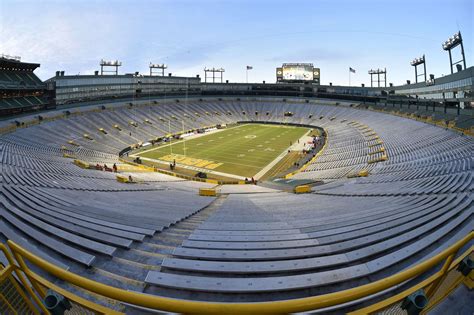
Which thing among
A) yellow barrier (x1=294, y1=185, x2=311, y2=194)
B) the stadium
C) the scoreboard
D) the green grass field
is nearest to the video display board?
the scoreboard

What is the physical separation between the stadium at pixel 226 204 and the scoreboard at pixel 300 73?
68.7 feet

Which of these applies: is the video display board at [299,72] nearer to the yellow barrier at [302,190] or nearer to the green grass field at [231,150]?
the green grass field at [231,150]

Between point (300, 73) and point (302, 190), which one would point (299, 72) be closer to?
point (300, 73)

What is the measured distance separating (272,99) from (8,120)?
64.3 meters

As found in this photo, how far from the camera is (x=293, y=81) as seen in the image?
87688mm

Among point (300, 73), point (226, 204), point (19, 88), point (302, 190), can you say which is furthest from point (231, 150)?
point (300, 73)

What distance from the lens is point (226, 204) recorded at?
1469 centimetres

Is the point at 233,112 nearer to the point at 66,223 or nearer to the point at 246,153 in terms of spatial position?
the point at 246,153

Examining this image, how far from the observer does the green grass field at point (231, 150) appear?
3725 centimetres

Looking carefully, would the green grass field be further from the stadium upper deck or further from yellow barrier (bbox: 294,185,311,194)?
the stadium upper deck

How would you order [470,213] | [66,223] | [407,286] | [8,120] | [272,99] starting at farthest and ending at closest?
[272,99], [8,120], [66,223], [470,213], [407,286]

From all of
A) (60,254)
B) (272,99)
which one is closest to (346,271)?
(60,254)

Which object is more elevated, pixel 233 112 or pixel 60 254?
pixel 233 112

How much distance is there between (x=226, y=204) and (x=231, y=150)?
1220 inches
